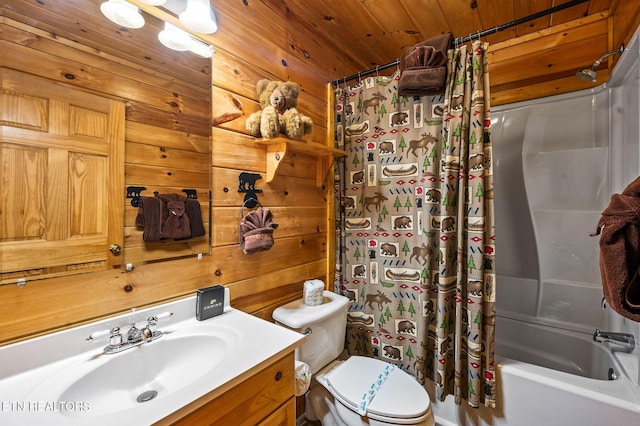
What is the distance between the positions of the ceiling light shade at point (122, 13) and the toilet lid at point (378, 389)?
1.71 metres

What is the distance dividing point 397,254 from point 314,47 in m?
1.42

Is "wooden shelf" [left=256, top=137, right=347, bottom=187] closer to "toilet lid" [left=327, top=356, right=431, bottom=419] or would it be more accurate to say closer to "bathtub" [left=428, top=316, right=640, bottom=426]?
"toilet lid" [left=327, top=356, right=431, bottom=419]

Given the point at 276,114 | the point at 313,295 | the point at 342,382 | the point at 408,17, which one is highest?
the point at 408,17

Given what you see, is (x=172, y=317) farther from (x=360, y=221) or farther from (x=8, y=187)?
(x=360, y=221)

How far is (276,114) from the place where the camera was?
1.34m

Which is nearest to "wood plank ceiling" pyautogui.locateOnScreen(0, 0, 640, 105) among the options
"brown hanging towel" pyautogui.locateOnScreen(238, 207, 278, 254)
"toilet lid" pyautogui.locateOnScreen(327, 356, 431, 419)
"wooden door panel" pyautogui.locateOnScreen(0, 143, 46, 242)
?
"wooden door panel" pyautogui.locateOnScreen(0, 143, 46, 242)

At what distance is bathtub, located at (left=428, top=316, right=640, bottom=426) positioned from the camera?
3.65ft

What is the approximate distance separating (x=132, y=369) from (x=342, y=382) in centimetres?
91

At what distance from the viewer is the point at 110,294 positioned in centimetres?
95

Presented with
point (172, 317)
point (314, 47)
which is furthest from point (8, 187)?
point (314, 47)

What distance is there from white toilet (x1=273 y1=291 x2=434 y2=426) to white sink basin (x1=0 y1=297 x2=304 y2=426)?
409mm

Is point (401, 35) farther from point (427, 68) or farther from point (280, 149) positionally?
point (280, 149)

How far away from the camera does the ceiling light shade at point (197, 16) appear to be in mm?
1076

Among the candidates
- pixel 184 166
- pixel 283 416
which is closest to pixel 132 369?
pixel 283 416
